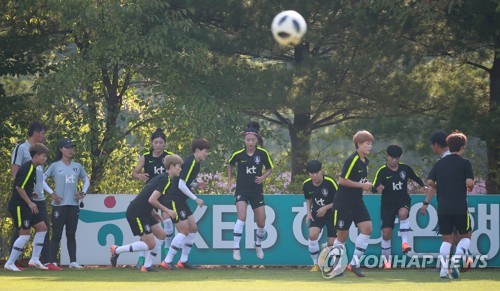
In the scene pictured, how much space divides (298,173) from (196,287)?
9.43 metres

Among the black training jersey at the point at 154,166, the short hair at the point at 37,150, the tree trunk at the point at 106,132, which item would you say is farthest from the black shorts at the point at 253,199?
the tree trunk at the point at 106,132

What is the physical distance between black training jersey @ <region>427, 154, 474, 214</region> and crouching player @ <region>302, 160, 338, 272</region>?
2737mm

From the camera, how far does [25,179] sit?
1653 cm

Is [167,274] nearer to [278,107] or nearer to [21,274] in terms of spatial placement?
[21,274]

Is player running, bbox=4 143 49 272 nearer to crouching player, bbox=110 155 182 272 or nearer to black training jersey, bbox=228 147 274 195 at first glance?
crouching player, bbox=110 155 182 272

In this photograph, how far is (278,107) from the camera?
22.2 m

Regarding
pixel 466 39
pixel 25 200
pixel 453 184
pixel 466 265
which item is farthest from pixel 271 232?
pixel 466 39

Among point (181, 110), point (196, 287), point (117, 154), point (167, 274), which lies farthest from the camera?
point (117, 154)

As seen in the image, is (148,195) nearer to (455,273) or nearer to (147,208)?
(147,208)

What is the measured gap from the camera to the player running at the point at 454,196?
14.3 meters

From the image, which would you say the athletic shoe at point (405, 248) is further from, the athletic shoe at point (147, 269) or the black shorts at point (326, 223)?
the athletic shoe at point (147, 269)

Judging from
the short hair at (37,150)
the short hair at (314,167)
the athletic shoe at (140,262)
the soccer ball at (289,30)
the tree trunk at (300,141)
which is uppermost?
the soccer ball at (289,30)

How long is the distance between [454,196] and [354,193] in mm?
1424

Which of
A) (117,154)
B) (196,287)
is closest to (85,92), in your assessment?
(117,154)
